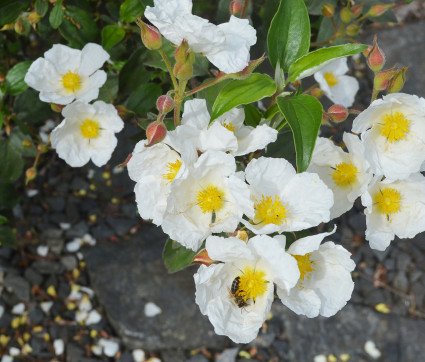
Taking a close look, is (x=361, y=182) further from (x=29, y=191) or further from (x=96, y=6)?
(x=29, y=191)

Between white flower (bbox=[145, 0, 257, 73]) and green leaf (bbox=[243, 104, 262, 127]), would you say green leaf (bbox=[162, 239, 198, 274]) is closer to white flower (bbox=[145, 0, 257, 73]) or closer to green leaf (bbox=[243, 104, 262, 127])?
green leaf (bbox=[243, 104, 262, 127])

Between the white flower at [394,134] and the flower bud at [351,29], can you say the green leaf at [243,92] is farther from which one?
the flower bud at [351,29]

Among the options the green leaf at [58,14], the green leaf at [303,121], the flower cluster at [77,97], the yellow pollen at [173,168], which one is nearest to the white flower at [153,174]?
the yellow pollen at [173,168]

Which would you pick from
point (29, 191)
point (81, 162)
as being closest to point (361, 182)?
point (81, 162)

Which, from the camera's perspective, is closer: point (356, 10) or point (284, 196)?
point (284, 196)

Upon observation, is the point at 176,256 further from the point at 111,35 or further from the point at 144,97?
the point at 111,35

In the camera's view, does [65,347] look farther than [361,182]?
Yes

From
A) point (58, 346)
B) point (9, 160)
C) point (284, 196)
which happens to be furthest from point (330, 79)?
point (58, 346)
